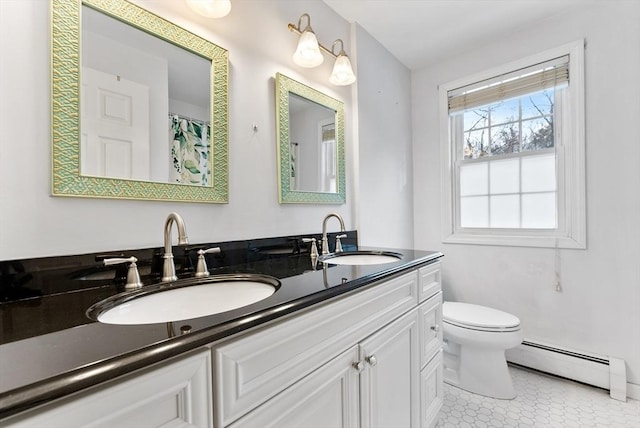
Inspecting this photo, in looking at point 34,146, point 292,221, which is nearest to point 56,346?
point 34,146

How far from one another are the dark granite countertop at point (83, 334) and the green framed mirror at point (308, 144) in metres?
0.71

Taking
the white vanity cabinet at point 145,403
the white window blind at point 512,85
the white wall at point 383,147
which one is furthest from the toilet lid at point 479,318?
the white vanity cabinet at point 145,403

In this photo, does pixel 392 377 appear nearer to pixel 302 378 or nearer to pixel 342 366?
pixel 342 366

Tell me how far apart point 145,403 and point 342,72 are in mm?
1663

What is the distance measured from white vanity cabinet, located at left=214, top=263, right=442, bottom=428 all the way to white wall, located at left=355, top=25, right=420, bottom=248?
785mm

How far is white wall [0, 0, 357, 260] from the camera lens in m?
0.74

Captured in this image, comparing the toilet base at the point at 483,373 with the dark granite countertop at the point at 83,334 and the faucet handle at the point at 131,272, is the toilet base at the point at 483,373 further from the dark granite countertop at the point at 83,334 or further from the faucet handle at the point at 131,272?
the faucet handle at the point at 131,272

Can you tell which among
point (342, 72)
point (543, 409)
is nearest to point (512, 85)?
point (342, 72)

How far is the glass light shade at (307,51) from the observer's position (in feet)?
4.71

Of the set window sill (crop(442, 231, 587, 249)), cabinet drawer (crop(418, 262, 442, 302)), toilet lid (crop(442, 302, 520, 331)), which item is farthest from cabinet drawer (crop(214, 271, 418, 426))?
window sill (crop(442, 231, 587, 249))

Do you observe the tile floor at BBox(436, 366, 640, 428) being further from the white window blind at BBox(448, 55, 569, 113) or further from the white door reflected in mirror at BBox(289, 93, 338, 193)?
the white window blind at BBox(448, 55, 569, 113)

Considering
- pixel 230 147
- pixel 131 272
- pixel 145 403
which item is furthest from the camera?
pixel 230 147

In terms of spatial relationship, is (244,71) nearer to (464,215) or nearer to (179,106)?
(179,106)

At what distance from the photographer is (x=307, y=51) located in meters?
1.45
